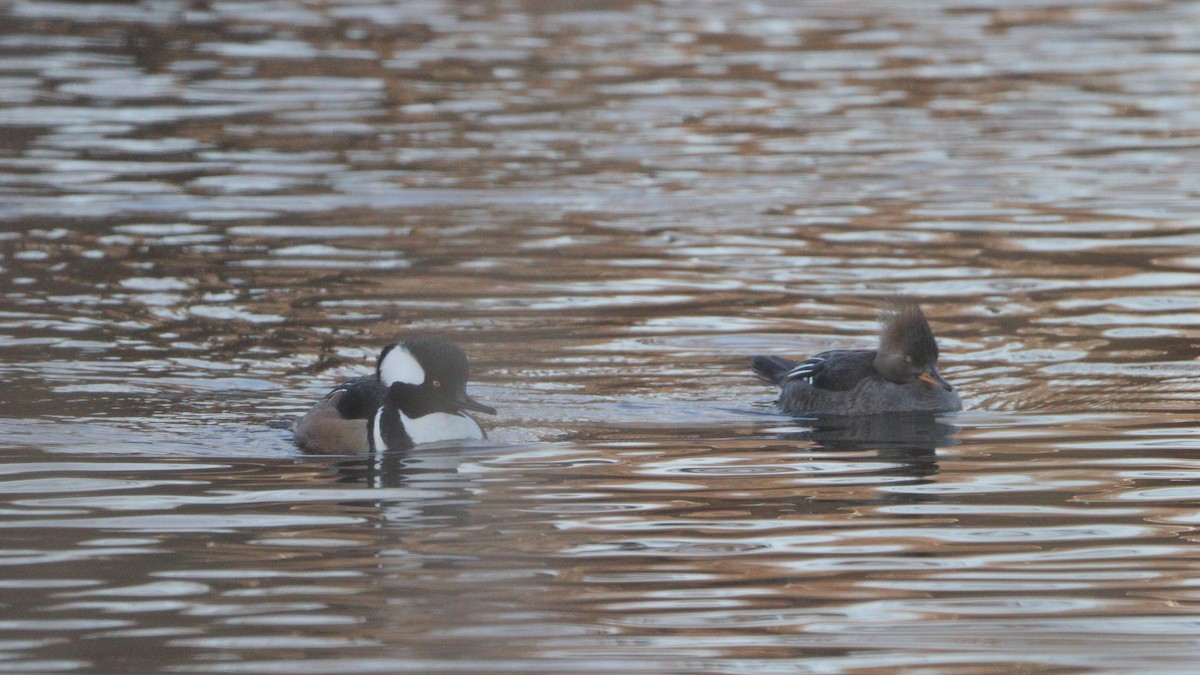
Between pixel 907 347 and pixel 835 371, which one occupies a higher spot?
pixel 907 347

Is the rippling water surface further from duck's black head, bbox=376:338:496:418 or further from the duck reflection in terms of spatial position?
duck's black head, bbox=376:338:496:418

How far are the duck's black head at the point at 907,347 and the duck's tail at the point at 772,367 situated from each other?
0.62 metres

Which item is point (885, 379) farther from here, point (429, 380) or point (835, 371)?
point (429, 380)

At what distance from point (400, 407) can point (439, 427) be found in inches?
9.0

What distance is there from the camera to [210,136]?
68.9 feet

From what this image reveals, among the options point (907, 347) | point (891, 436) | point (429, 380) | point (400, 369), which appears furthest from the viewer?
point (907, 347)

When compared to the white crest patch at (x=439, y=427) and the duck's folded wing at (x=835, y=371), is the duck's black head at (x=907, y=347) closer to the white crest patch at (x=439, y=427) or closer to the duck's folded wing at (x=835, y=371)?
the duck's folded wing at (x=835, y=371)

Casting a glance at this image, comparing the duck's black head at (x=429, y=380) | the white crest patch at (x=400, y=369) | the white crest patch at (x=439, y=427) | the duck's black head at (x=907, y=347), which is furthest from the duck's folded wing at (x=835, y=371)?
the white crest patch at (x=400, y=369)

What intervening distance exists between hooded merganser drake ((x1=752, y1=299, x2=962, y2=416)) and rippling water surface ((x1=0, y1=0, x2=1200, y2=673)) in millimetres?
335

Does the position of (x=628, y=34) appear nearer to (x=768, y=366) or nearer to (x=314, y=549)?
(x=768, y=366)

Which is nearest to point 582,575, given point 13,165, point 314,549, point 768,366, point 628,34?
point 314,549

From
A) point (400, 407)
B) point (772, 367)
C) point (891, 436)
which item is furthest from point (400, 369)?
point (891, 436)

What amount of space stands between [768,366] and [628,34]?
18401mm

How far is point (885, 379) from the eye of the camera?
11.6 metres
